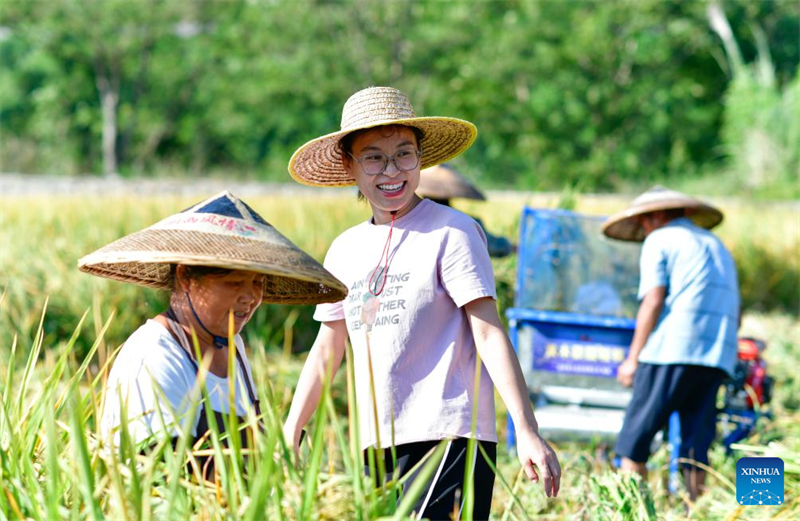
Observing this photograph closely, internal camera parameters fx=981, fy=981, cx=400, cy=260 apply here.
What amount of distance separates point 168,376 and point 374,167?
88 cm

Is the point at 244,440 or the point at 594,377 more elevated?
the point at 244,440

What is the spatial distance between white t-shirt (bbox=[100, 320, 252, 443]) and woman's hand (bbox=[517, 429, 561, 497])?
2.43ft

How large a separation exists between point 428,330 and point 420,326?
26mm

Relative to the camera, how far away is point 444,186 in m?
5.76

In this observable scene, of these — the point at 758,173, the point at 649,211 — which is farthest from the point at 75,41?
the point at 649,211

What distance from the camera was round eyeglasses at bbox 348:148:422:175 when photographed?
2693 millimetres

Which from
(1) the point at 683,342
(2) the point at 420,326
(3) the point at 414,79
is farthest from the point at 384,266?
(3) the point at 414,79

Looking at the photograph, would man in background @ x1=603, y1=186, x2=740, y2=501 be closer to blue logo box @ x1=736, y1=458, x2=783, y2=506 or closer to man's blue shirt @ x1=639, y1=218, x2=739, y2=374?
man's blue shirt @ x1=639, y1=218, x2=739, y2=374

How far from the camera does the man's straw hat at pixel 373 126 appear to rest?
269cm

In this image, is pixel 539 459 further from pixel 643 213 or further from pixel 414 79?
pixel 414 79

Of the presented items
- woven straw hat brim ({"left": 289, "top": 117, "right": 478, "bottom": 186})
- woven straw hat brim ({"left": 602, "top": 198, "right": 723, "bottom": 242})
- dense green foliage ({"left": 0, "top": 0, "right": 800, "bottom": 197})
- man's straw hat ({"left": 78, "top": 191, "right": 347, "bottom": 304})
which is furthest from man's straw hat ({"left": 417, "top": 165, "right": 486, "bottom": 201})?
dense green foliage ({"left": 0, "top": 0, "right": 800, "bottom": 197})

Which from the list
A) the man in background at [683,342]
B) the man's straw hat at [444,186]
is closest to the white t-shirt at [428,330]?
the man in background at [683,342]

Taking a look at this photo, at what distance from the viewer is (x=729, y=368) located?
4.61 m

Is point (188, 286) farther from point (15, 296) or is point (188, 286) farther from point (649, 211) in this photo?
point (15, 296)
